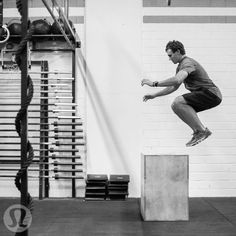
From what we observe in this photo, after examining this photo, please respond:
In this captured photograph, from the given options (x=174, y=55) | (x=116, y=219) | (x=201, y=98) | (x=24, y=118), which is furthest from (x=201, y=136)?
(x=24, y=118)

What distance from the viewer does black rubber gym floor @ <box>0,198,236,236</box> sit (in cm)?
394

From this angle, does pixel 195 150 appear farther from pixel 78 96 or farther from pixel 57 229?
pixel 57 229

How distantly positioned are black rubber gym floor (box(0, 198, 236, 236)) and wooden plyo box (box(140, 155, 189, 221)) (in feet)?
0.44

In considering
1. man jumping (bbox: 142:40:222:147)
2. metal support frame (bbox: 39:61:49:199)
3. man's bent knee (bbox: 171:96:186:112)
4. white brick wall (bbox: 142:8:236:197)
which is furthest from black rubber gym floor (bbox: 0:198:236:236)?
man's bent knee (bbox: 171:96:186:112)

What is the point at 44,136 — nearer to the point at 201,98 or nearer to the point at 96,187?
the point at 96,187

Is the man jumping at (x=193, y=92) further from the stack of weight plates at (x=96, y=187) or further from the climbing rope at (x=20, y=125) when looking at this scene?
the stack of weight plates at (x=96, y=187)

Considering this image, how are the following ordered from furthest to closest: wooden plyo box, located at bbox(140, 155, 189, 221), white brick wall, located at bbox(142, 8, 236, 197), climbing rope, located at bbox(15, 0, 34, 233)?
1. white brick wall, located at bbox(142, 8, 236, 197)
2. wooden plyo box, located at bbox(140, 155, 189, 221)
3. climbing rope, located at bbox(15, 0, 34, 233)

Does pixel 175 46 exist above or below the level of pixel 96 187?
above

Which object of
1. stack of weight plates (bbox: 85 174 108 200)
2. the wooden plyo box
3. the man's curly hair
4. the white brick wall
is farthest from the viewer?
the white brick wall

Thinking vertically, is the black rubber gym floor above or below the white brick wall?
below

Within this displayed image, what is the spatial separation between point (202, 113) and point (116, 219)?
2.40 m

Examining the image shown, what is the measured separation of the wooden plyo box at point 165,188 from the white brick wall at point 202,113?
5.03 ft

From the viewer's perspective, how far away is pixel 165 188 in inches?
175

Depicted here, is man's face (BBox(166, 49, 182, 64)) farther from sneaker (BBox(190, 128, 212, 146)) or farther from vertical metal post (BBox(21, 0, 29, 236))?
vertical metal post (BBox(21, 0, 29, 236))
